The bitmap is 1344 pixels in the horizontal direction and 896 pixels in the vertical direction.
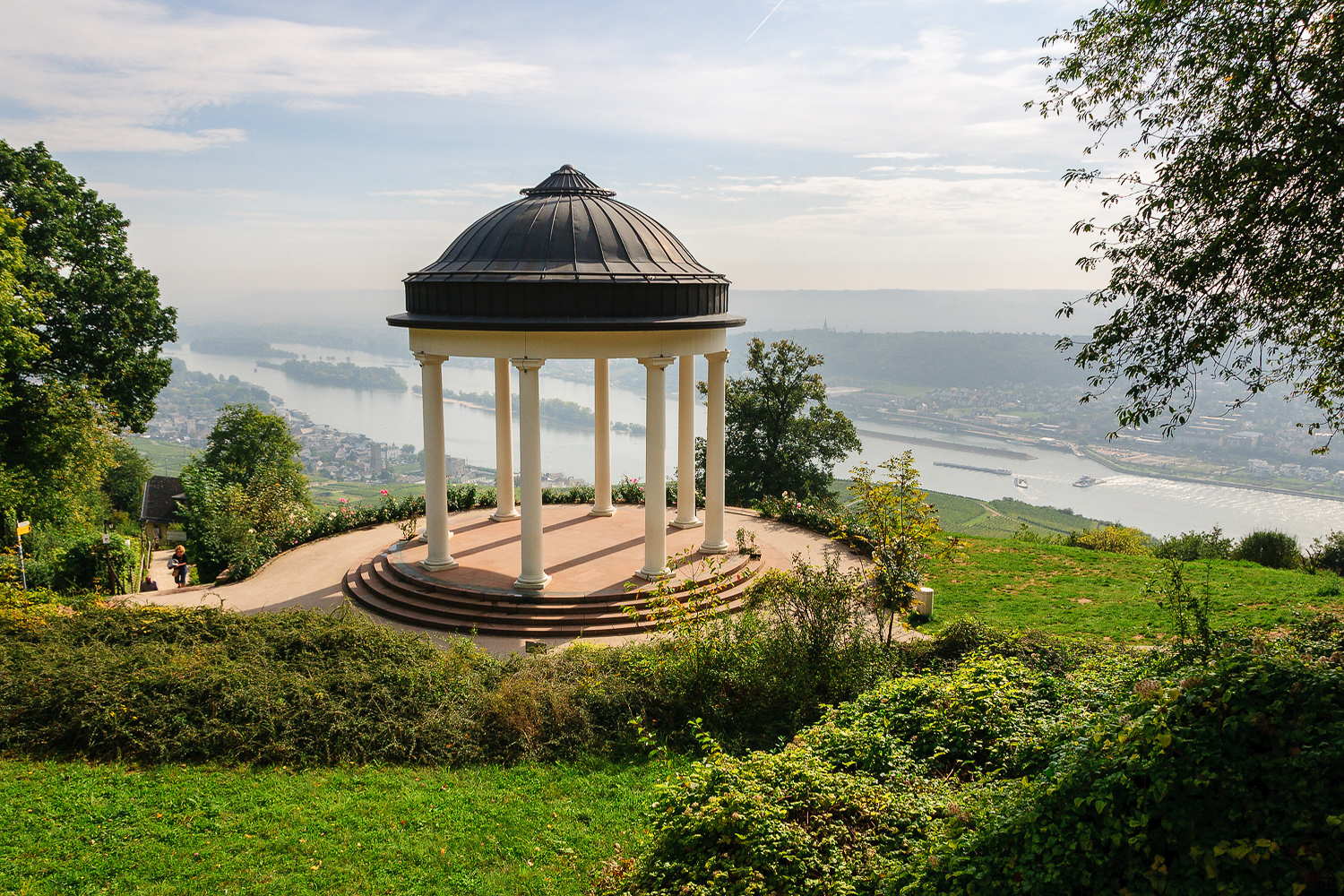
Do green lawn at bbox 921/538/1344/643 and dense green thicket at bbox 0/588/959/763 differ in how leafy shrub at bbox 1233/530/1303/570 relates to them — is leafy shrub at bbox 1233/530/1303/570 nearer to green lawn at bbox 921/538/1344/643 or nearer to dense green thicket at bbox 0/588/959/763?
green lawn at bbox 921/538/1344/643

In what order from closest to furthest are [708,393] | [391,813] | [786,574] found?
[391,813] < [786,574] < [708,393]

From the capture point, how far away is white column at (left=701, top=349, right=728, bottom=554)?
2228 centimetres

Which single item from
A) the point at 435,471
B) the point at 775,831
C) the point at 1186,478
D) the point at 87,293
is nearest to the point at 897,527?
the point at 775,831

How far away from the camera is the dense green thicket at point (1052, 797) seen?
18.3ft

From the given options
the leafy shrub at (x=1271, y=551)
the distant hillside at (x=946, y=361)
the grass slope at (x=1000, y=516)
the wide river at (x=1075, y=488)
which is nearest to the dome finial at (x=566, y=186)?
the leafy shrub at (x=1271, y=551)

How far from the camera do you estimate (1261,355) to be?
34.5ft

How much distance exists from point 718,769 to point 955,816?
2544 mm

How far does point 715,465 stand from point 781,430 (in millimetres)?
12851

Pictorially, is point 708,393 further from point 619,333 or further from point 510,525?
point 510,525

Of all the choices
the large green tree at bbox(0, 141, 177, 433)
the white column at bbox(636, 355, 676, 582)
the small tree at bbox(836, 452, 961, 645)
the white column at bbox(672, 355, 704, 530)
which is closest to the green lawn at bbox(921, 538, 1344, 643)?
the small tree at bbox(836, 452, 961, 645)

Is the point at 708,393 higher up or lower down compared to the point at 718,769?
higher up

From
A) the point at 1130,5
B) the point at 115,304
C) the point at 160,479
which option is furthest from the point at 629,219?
the point at 160,479

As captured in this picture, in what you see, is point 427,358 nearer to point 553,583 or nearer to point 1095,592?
point 553,583

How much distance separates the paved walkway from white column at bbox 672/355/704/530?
5.49 ft
